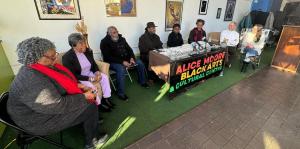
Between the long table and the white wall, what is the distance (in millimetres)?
1063

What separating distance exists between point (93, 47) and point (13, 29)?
3.97ft

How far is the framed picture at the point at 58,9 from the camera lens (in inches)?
92.6

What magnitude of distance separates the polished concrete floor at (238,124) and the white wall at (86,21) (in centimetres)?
214

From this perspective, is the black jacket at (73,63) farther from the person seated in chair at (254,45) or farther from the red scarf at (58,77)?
the person seated in chair at (254,45)

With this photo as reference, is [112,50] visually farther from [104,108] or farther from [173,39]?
[173,39]

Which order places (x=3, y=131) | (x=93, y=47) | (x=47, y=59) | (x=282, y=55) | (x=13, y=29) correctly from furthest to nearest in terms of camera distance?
(x=282, y=55), (x=93, y=47), (x=13, y=29), (x=3, y=131), (x=47, y=59)

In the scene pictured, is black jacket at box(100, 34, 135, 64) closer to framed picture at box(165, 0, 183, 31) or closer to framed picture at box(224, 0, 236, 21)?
framed picture at box(165, 0, 183, 31)

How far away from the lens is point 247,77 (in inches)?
139

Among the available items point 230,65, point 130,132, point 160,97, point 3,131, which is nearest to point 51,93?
point 130,132

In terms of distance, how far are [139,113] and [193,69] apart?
1.24 meters

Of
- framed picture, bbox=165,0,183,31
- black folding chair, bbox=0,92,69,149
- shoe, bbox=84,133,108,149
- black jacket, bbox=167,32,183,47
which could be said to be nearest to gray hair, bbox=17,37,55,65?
black folding chair, bbox=0,92,69,149

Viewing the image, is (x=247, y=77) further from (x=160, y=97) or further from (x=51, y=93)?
(x=51, y=93)

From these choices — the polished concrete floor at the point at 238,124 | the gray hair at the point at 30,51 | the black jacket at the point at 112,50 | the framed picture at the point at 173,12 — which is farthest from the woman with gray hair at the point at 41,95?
the framed picture at the point at 173,12

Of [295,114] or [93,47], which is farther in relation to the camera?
[93,47]
